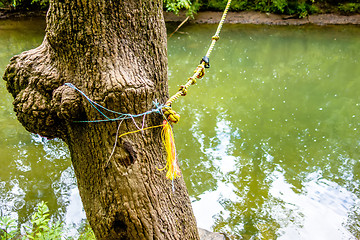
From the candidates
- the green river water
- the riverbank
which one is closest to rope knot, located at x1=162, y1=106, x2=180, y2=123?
the green river water

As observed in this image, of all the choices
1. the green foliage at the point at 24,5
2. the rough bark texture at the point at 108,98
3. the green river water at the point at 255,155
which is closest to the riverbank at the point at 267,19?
the green river water at the point at 255,155

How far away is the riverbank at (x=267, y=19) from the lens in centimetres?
1039

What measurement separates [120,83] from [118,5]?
0.30 meters

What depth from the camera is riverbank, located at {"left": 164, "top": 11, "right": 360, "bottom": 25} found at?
10.4m

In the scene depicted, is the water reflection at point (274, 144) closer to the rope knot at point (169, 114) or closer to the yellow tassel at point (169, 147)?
the yellow tassel at point (169, 147)

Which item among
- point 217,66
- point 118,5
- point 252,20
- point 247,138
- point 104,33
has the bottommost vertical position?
point 247,138

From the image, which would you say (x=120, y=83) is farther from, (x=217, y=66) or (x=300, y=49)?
(x=300, y=49)

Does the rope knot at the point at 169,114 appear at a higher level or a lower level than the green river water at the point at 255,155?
higher

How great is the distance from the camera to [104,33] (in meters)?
1.06

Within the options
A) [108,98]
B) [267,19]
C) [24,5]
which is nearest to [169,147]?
[108,98]

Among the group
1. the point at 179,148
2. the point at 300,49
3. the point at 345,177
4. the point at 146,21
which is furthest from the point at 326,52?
the point at 146,21

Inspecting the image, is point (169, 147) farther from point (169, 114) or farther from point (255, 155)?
point (255, 155)

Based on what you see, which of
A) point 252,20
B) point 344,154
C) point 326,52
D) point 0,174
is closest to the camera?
point 0,174

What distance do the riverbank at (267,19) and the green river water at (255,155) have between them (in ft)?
14.8
